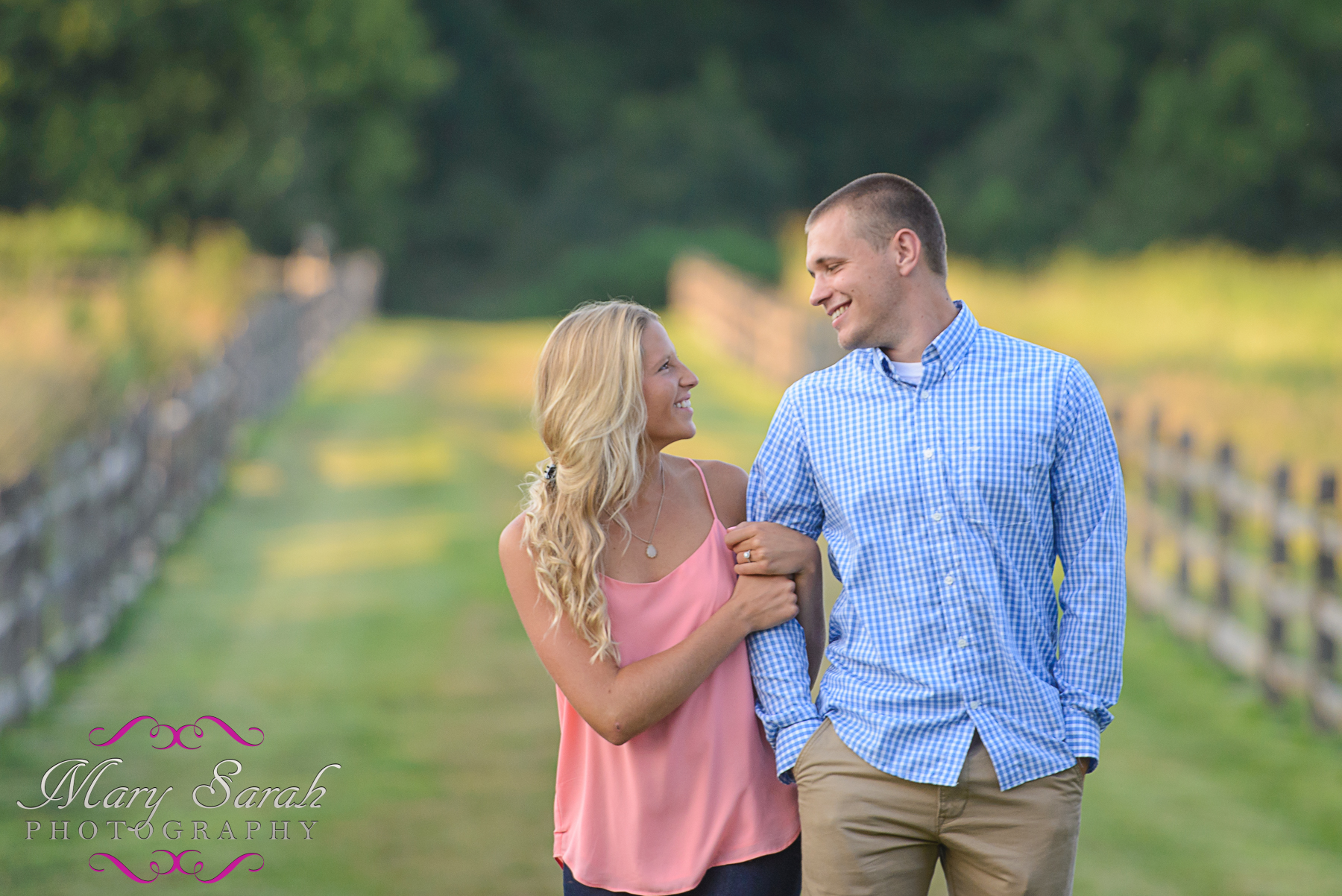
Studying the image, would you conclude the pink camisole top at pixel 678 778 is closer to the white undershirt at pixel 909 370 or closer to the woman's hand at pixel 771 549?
the woman's hand at pixel 771 549

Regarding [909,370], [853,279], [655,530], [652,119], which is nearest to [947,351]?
[909,370]

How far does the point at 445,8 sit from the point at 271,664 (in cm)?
4237

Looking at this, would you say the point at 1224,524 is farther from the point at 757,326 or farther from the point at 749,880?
the point at 757,326

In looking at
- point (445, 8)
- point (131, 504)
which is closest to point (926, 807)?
point (131, 504)

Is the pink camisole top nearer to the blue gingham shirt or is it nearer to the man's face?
the blue gingham shirt

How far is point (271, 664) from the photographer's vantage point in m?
7.78

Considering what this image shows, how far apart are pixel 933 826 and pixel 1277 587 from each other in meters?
5.26

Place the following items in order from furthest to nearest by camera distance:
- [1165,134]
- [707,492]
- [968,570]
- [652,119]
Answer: [652,119], [1165,134], [707,492], [968,570]

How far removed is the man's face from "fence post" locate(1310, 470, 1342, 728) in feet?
15.8

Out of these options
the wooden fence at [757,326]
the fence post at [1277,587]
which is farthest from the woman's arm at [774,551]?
the wooden fence at [757,326]

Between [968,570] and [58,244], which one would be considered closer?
[968,570]

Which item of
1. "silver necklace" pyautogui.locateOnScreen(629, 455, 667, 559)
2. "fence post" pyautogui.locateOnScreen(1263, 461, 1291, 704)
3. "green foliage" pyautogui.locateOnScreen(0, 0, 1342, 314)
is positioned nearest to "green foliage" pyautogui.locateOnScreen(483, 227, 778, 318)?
"green foliage" pyautogui.locateOnScreen(0, 0, 1342, 314)

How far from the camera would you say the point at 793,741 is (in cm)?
280

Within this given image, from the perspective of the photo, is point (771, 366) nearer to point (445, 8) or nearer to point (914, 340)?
point (914, 340)
